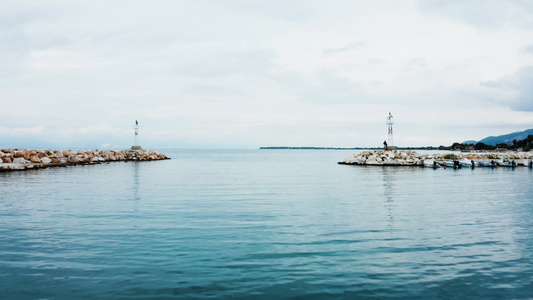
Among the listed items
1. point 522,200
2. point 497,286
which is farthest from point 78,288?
point 522,200

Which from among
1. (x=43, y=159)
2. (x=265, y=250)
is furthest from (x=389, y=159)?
(x=265, y=250)

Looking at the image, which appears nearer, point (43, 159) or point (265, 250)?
point (265, 250)

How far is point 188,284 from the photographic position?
893 cm

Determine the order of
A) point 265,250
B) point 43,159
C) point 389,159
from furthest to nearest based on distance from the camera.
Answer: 1. point 389,159
2. point 43,159
3. point 265,250

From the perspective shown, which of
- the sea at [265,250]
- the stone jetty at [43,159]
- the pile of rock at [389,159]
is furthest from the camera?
the pile of rock at [389,159]

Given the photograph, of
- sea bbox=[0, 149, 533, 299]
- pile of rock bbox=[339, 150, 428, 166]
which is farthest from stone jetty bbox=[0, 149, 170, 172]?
pile of rock bbox=[339, 150, 428, 166]

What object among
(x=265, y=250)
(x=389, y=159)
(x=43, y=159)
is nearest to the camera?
(x=265, y=250)

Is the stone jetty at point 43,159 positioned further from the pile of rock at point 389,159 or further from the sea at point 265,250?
the pile of rock at point 389,159

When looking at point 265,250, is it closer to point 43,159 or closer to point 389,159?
point 389,159

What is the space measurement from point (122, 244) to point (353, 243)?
7.71 metres

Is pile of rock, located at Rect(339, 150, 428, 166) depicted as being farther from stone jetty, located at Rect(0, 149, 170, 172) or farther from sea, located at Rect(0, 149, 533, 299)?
stone jetty, located at Rect(0, 149, 170, 172)

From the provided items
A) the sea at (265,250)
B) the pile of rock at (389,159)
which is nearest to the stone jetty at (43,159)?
the sea at (265,250)

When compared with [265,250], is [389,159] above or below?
above

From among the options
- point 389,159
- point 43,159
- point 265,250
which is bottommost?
point 265,250
